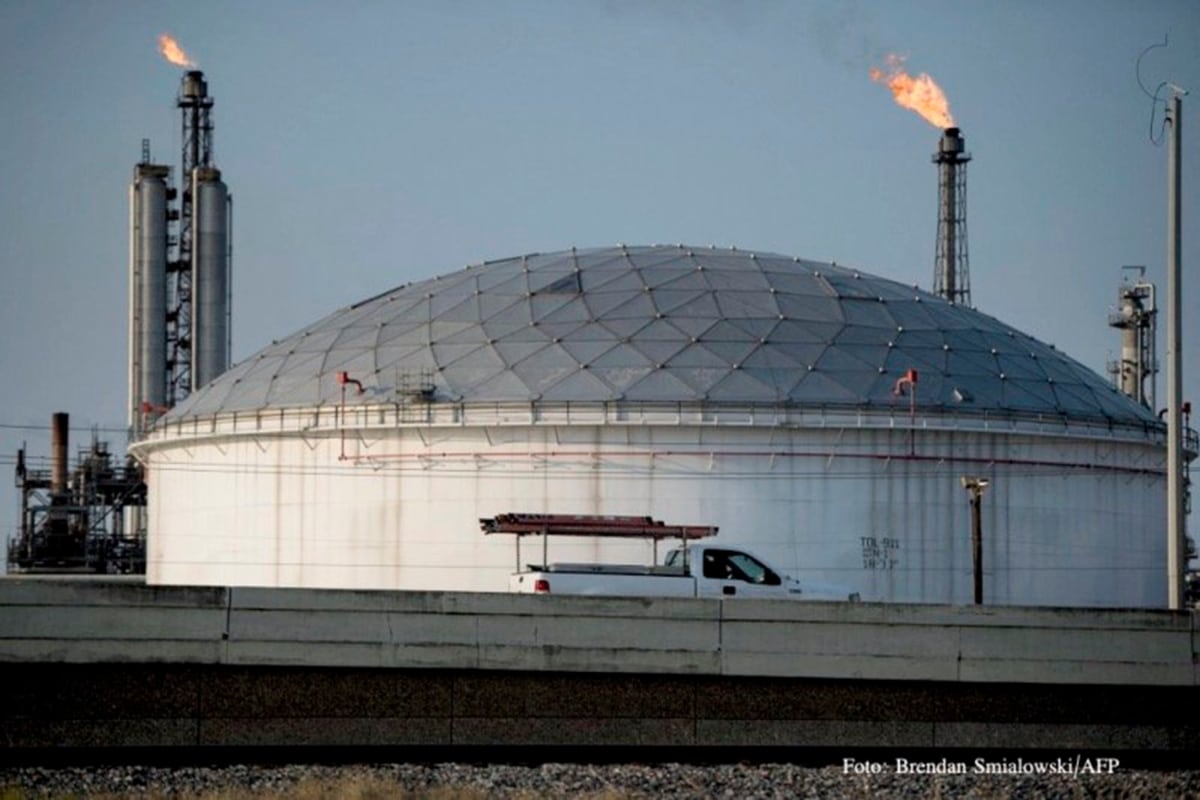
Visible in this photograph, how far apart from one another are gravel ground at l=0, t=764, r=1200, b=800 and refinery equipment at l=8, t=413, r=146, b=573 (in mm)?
69698

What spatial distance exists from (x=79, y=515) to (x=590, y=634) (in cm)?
7077

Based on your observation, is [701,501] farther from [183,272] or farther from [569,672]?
[183,272]

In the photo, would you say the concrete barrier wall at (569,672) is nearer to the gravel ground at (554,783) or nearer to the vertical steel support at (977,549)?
the gravel ground at (554,783)

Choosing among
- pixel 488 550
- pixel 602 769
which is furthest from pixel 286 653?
pixel 488 550

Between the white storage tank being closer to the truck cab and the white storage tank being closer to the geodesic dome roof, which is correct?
the geodesic dome roof

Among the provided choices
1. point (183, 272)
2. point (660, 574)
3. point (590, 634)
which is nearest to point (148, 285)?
point (183, 272)

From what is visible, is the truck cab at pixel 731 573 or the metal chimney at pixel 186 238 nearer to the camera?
the truck cab at pixel 731 573

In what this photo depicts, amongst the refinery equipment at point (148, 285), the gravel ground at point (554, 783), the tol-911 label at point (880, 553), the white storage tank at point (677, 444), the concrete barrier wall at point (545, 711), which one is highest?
the refinery equipment at point (148, 285)

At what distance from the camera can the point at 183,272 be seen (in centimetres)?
10269

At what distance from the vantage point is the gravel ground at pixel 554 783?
96.9 feet

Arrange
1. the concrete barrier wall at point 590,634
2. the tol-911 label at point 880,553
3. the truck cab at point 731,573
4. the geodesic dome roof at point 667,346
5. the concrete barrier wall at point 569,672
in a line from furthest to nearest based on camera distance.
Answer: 1. the geodesic dome roof at point 667,346
2. the tol-911 label at point 880,553
3. the truck cab at point 731,573
4. the concrete barrier wall at point 590,634
5. the concrete barrier wall at point 569,672

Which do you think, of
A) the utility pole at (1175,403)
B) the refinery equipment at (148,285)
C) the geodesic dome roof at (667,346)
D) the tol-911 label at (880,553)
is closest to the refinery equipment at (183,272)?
the refinery equipment at (148,285)

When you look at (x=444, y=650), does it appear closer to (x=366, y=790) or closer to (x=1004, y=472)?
(x=366, y=790)

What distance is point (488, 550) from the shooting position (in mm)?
63656
